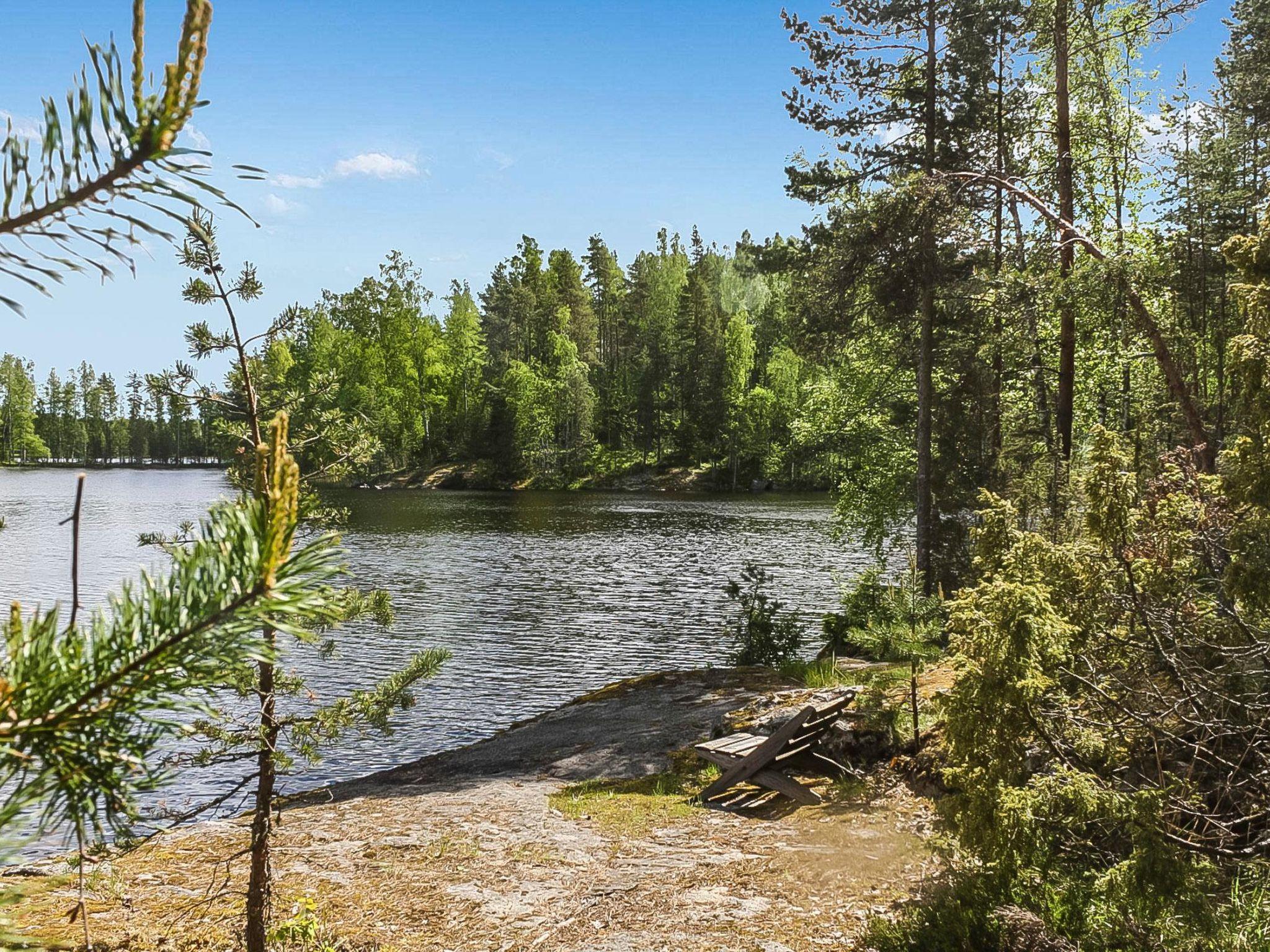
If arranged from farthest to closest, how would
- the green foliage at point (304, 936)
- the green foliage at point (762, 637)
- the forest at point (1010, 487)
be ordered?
the green foliage at point (762, 637)
the green foliage at point (304, 936)
the forest at point (1010, 487)

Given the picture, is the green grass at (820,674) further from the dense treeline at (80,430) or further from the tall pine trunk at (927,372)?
the dense treeline at (80,430)

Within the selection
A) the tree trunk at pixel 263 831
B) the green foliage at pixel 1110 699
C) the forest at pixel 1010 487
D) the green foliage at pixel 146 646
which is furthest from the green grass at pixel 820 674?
the green foliage at pixel 146 646

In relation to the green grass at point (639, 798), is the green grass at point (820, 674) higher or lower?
higher

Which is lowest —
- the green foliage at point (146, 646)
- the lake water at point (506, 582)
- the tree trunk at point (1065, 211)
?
the lake water at point (506, 582)

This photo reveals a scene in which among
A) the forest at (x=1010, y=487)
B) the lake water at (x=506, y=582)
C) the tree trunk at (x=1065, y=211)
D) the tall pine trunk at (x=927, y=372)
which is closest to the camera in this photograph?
the forest at (x=1010, y=487)

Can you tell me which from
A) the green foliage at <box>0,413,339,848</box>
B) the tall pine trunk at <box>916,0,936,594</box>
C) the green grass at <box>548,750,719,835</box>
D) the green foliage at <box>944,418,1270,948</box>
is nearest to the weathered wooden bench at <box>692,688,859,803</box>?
the green grass at <box>548,750,719,835</box>

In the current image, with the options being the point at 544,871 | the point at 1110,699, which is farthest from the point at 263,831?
the point at 1110,699

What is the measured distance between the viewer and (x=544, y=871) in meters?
7.00

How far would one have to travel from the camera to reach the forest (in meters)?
3.92

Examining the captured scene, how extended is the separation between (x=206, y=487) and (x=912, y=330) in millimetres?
72144

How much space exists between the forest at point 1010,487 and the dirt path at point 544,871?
1.81ft

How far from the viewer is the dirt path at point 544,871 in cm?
570

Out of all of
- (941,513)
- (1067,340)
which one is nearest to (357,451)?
(1067,340)

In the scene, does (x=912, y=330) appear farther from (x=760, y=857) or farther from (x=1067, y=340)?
(x=760, y=857)
